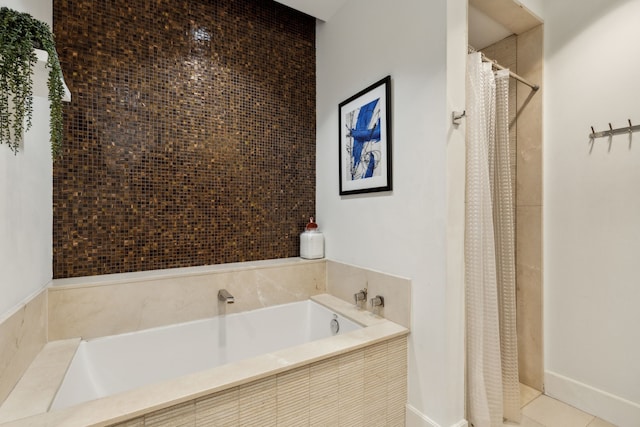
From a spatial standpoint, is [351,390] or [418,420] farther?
[418,420]

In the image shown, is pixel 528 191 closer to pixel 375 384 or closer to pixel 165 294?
pixel 375 384

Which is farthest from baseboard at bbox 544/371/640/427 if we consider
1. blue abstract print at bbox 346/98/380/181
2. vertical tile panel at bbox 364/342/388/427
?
blue abstract print at bbox 346/98/380/181

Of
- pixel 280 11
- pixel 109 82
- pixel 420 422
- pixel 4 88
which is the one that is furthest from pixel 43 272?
pixel 280 11

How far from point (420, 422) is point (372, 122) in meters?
1.69

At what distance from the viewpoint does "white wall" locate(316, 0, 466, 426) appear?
144 cm

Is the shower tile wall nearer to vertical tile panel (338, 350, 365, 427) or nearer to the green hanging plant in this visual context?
vertical tile panel (338, 350, 365, 427)

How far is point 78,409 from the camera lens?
96 centimetres

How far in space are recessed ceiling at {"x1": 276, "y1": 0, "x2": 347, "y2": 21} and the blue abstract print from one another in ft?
2.75

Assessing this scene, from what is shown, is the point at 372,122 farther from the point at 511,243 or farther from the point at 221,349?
the point at 221,349

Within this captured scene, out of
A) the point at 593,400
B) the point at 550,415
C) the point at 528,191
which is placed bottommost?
the point at 550,415

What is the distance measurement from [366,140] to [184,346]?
1.68 metres

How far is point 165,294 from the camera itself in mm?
1734

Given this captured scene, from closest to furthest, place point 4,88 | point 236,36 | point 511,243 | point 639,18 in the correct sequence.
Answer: point 4,88, point 639,18, point 511,243, point 236,36

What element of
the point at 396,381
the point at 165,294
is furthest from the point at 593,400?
the point at 165,294
